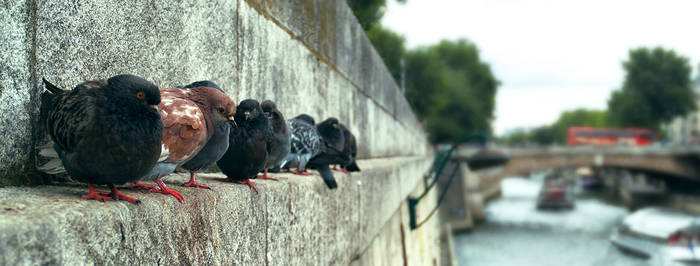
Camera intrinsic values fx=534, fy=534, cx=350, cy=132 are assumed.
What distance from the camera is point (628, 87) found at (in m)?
58.0

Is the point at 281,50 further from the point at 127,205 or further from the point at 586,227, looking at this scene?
the point at 586,227

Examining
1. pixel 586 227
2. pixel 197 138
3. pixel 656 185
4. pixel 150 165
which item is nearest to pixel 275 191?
pixel 197 138

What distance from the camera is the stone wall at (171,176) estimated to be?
120 cm

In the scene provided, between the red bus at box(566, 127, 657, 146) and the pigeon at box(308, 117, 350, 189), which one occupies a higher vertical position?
the red bus at box(566, 127, 657, 146)

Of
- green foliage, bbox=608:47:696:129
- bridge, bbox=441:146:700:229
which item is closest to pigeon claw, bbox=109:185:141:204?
bridge, bbox=441:146:700:229

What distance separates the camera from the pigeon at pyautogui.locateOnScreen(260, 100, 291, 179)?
2.64 m

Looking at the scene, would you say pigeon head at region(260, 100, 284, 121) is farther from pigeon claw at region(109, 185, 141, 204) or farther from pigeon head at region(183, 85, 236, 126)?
pigeon claw at region(109, 185, 141, 204)

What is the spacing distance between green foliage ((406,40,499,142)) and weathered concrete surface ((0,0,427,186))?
28094 mm

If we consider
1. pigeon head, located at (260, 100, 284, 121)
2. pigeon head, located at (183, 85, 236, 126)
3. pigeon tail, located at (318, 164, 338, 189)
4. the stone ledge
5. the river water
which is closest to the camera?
the stone ledge

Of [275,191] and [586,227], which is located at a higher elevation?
[275,191]

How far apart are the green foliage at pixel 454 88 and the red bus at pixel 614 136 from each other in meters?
11.4

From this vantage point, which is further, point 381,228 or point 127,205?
point 381,228

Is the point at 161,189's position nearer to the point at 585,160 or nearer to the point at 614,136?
the point at 585,160

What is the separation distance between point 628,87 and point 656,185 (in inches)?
446
